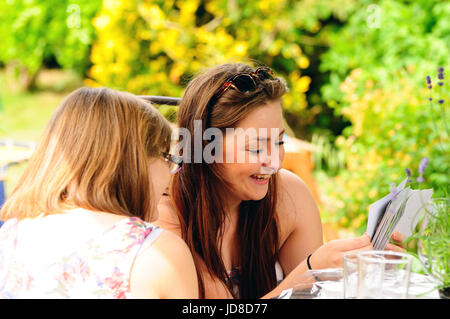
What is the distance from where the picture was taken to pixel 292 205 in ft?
6.81

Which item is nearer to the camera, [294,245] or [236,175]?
[236,175]

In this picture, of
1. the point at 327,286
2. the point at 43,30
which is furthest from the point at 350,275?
the point at 43,30

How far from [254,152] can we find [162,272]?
684 millimetres

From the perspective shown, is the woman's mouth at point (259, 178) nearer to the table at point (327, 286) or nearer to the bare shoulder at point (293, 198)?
the bare shoulder at point (293, 198)

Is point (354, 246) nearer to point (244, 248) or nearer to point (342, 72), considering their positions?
point (244, 248)

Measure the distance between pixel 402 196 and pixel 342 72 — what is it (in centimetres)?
363

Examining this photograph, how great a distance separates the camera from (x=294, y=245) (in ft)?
6.75

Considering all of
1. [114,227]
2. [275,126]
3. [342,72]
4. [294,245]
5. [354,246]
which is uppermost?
[342,72]

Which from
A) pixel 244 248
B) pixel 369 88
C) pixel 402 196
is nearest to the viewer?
pixel 402 196

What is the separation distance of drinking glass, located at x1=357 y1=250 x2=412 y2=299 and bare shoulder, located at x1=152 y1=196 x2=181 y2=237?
0.82 m

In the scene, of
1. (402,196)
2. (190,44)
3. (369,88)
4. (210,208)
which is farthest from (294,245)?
(190,44)

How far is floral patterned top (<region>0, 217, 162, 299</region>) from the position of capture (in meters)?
1.15

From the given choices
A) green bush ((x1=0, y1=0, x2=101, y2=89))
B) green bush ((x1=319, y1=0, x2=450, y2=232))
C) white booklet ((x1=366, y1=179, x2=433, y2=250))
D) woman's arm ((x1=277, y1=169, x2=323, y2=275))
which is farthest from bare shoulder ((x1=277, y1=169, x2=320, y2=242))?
green bush ((x1=0, y1=0, x2=101, y2=89))

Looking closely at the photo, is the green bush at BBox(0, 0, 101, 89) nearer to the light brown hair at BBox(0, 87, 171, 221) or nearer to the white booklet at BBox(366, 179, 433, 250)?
the light brown hair at BBox(0, 87, 171, 221)
